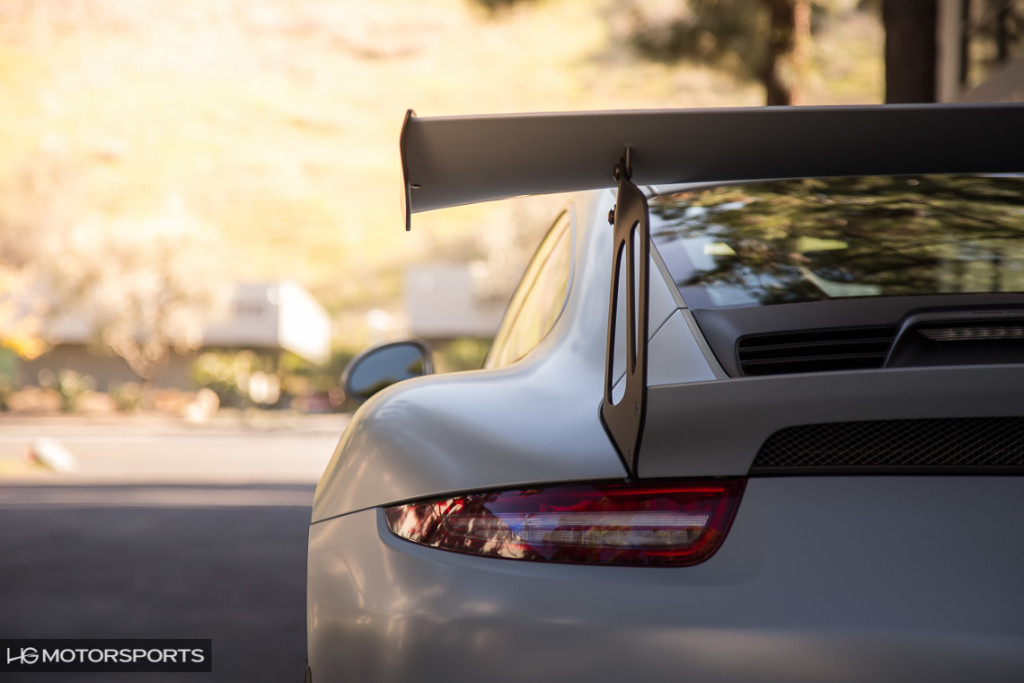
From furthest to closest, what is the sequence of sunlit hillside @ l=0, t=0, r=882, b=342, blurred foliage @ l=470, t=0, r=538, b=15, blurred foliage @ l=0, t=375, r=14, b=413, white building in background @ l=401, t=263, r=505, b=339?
sunlit hillside @ l=0, t=0, r=882, b=342 < white building in background @ l=401, t=263, r=505, b=339 < blurred foliage @ l=0, t=375, r=14, b=413 < blurred foliage @ l=470, t=0, r=538, b=15

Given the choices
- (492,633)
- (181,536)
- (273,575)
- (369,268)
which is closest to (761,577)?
(492,633)

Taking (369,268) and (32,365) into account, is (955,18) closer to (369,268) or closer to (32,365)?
(32,365)

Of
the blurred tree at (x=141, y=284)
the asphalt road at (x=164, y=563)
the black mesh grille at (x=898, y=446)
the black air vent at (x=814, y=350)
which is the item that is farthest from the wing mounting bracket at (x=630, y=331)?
the blurred tree at (x=141, y=284)

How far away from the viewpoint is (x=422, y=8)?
595 ft

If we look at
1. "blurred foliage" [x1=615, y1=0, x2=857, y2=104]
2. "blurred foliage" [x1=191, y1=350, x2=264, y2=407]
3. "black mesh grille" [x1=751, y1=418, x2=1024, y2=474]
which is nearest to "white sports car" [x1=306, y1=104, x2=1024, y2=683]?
"black mesh grille" [x1=751, y1=418, x2=1024, y2=474]

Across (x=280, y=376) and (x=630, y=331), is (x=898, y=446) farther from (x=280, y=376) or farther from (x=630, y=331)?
(x=280, y=376)

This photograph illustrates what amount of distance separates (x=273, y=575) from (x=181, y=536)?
6.26ft

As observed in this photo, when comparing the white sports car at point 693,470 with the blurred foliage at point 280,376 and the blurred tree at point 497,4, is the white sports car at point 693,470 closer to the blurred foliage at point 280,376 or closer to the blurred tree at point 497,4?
the blurred tree at point 497,4

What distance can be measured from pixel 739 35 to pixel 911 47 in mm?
5832

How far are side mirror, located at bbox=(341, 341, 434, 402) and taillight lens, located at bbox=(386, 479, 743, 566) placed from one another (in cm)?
143

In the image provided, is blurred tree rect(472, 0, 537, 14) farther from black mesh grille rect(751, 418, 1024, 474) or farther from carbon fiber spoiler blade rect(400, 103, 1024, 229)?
black mesh grille rect(751, 418, 1024, 474)

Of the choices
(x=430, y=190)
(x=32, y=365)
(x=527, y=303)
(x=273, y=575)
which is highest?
(x=430, y=190)

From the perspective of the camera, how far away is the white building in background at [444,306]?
150ft

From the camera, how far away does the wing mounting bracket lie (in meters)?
1.23
